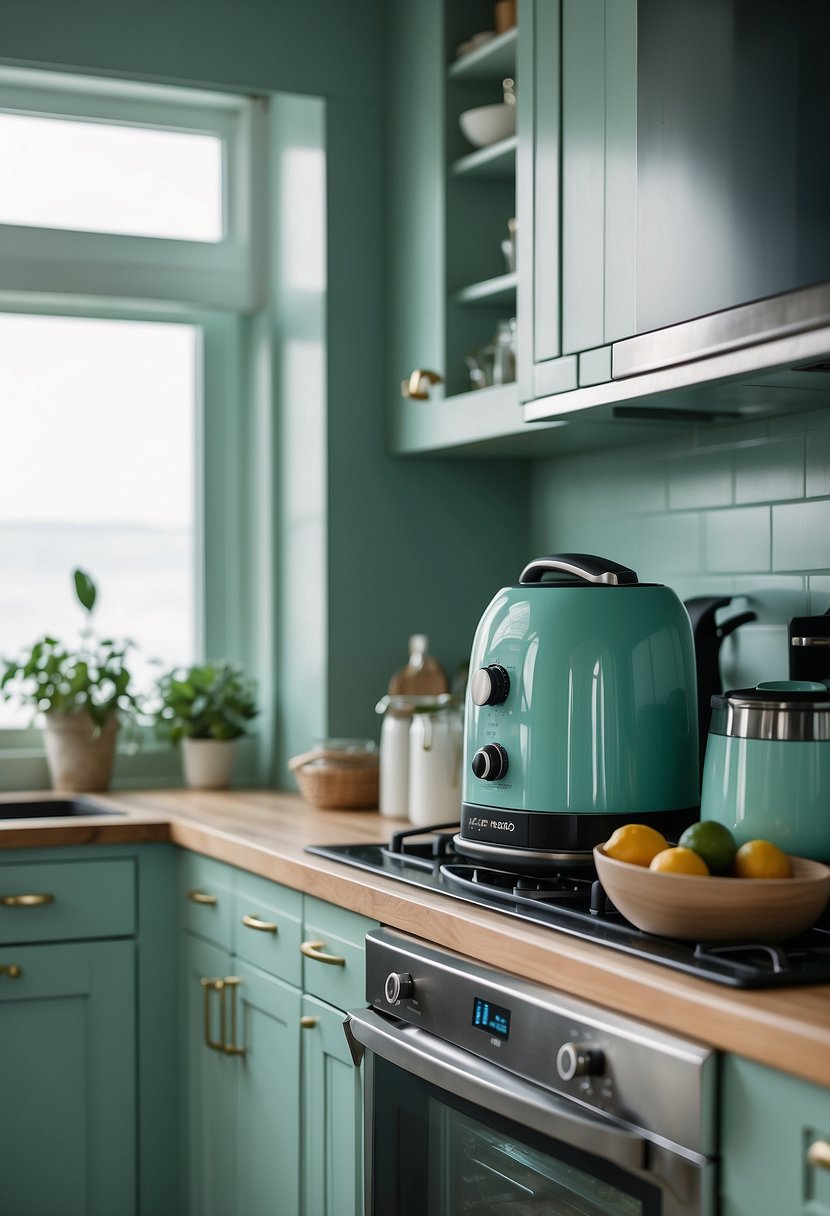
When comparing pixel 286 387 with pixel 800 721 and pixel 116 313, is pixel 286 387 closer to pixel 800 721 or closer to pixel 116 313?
pixel 116 313

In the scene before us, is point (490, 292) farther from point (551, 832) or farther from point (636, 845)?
point (636, 845)

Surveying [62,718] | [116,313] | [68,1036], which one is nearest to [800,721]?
[68,1036]

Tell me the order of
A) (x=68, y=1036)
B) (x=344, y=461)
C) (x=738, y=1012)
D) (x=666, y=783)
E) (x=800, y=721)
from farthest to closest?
1. (x=344, y=461)
2. (x=68, y=1036)
3. (x=666, y=783)
4. (x=800, y=721)
5. (x=738, y=1012)

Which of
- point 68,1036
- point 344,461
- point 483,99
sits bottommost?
point 68,1036

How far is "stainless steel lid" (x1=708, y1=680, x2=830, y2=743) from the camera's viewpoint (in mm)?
1526

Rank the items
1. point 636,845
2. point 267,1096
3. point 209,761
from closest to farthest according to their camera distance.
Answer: point 636,845 → point 267,1096 → point 209,761

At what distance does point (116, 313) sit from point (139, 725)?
3.05 feet

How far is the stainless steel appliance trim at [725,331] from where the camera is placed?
155 centimetres

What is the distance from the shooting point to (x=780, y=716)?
153cm

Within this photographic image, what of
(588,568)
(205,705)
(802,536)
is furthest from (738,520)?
(205,705)

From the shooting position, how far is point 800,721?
60.1 inches

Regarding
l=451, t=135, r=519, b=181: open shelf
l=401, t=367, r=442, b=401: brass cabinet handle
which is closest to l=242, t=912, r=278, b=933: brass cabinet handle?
l=401, t=367, r=442, b=401: brass cabinet handle

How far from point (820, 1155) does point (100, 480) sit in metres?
2.51

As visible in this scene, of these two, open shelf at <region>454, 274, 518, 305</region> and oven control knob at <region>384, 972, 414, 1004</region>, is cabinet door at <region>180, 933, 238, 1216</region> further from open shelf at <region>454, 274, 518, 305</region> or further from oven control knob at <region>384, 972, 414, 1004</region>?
open shelf at <region>454, 274, 518, 305</region>
